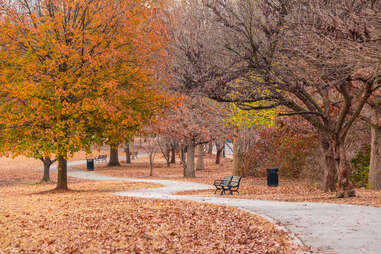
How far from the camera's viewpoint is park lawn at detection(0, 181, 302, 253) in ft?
26.3

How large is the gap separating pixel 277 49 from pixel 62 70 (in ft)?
31.3

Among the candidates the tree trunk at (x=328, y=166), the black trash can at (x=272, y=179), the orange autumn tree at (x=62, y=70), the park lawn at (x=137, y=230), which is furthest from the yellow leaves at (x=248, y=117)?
the park lawn at (x=137, y=230)

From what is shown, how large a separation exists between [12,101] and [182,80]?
764cm

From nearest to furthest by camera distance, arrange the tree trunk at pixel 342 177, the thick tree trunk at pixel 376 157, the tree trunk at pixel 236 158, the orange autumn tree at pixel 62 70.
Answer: the tree trunk at pixel 342 177, the orange autumn tree at pixel 62 70, the thick tree trunk at pixel 376 157, the tree trunk at pixel 236 158

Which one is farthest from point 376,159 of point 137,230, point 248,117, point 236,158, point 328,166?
point 137,230

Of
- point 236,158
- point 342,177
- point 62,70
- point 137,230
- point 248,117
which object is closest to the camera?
point 137,230

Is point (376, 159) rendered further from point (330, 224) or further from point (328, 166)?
Result: point (330, 224)

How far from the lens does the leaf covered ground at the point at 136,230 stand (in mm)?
8016

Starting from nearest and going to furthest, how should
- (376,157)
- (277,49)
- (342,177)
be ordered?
(277,49)
(342,177)
(376,157)

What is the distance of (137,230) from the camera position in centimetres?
945

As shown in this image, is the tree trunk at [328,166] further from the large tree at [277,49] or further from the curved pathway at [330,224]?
the curved pathway at [330,224]

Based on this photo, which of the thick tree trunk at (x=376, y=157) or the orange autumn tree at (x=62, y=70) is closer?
the orange autumn tree at (x=62, y=70)

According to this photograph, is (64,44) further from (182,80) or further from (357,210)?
(357,210)

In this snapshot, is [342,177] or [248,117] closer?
[342,177]
